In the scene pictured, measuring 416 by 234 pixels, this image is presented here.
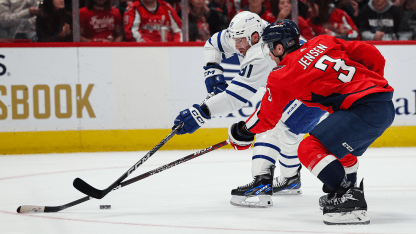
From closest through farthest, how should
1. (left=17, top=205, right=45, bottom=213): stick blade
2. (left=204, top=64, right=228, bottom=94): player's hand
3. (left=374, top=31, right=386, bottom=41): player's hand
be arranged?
(left=17, top=205, right=45, bottom=213): stick blade → (left=204, top=64, right=228, bottom=94): player's hand → (left=374, top=31, right=386, bottom=41): player's hand

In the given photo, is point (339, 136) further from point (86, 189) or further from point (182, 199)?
point (86, 189)

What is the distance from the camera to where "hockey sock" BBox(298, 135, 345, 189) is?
2.41 m

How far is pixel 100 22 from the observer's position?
5.67 m

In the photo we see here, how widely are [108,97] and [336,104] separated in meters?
3.40

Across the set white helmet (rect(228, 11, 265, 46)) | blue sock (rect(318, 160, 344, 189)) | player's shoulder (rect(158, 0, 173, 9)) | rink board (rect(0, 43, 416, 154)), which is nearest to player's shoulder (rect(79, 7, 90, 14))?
rink board (rect(0, 43, 416, 154))

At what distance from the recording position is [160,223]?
2.51 metres

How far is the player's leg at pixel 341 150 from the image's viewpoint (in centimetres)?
240

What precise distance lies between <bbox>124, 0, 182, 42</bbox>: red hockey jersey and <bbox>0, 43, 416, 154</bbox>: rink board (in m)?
0.13

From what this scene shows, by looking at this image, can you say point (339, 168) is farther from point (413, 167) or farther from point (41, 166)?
point (41, 166)

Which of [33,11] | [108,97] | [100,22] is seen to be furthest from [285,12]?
[33,11]

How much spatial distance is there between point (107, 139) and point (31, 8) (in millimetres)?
1472

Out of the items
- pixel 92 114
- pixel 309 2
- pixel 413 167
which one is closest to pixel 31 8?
pixel 92 114

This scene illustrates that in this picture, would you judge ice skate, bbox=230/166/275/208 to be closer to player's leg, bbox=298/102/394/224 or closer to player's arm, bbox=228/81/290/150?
player's arm, bbox=228/81/290/150

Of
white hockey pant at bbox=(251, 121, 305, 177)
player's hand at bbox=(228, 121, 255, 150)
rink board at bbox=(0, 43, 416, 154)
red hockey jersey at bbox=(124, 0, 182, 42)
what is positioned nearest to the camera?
player's hand at bbox=(228, 121, 255, 150)
